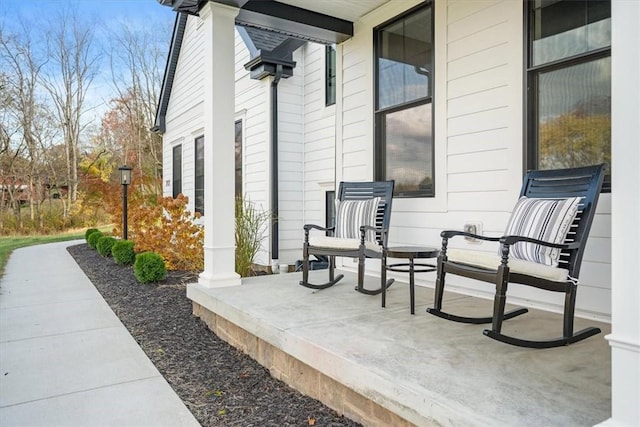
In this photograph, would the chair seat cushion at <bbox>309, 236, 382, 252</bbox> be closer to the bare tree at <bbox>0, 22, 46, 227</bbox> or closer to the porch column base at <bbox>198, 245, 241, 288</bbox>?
the porch column base at <bbox>198, 245, 241, 288</bbox>

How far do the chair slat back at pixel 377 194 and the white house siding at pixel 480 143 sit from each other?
31 cm

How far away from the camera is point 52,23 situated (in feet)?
52.1

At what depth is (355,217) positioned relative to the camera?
415 cm

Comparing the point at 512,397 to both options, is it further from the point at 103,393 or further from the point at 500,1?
the point at 500,1

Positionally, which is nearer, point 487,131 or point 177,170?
point 487,131

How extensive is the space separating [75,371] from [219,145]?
2.09 meters

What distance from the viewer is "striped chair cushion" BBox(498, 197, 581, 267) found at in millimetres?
2535

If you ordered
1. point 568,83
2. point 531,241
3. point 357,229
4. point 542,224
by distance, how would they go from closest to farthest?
point 531,241 < point 542,224 < point 568,83 < point 357,229

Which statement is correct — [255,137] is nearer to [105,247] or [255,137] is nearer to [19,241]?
[105,247]

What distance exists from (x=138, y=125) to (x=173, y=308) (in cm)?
1387

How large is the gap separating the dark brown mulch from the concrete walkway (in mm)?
108
